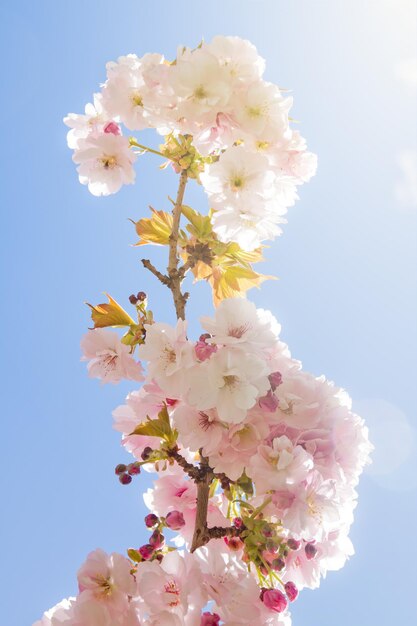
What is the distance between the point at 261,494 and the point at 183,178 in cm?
143

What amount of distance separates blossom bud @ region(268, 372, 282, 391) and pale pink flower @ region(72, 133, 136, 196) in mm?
1281

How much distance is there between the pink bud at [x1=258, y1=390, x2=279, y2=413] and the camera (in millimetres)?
1811

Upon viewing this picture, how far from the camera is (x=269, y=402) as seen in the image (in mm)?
1812

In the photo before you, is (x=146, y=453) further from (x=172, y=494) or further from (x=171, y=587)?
(x=171, y=587)

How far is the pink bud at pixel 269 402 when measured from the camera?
1811mm

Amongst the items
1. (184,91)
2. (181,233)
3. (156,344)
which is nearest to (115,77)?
(184,91)

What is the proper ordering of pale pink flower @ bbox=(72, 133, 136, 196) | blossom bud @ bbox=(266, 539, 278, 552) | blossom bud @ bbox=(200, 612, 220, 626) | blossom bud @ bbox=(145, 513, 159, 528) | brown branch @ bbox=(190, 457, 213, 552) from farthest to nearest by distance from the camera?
1. pale pink flower @ bbox=(72, 133, 136, 196)
2. blossom bud @ bbox=(145, 513, 159, 528)
3. brown branch @ bbox=(190, 457, 213, 552)
4. blossom bud @ bbox=(266, 539, 278, 552)
5. blossom bud @ bbox=(200, 612, 220, 626)

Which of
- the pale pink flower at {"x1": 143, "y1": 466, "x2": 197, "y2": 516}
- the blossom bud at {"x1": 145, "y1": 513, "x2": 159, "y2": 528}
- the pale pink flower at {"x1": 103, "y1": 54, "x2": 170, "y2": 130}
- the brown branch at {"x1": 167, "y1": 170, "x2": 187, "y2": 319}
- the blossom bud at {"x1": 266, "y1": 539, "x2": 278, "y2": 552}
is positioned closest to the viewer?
the blossom bud at {"x1": 266, "y1": 539, "x2": 278, "y2": 552}

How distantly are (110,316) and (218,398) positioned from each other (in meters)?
0.69

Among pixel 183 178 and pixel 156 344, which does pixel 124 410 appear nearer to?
pixel 156 344

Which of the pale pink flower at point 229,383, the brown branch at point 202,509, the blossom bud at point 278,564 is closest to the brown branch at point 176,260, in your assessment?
the pale pink flower at point 229,383

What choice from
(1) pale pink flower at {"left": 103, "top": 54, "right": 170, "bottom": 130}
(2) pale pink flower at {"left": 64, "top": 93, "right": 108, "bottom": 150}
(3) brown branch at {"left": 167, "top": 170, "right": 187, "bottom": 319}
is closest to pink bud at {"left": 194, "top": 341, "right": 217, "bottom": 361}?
(3) brown branch at {"left": 167, "top": 170, "right": 187, "bottom": 319}

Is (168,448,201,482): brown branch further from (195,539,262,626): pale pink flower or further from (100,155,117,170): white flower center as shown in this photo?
(100,155,117,170): white flower center

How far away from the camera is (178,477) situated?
2.25m
